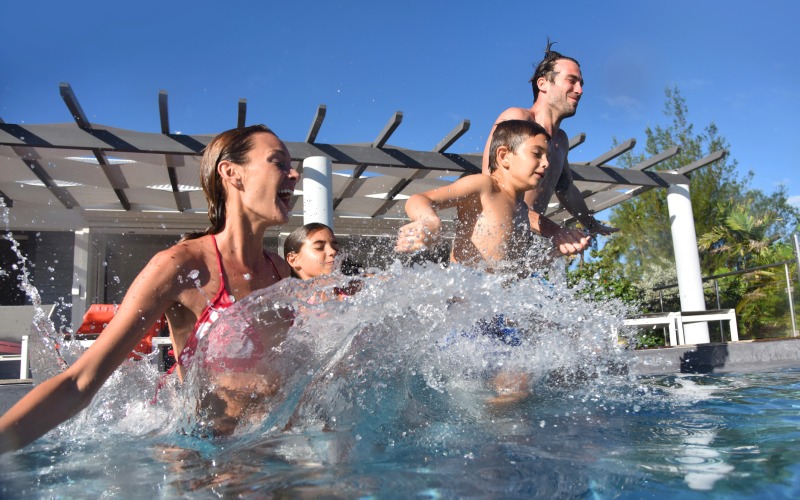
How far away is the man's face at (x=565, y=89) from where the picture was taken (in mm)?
3760

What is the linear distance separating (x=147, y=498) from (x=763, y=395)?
2739mm

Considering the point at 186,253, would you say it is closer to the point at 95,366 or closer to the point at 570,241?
the point at 95,366

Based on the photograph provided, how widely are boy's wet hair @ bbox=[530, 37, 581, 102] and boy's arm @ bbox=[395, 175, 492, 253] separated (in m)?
1.10

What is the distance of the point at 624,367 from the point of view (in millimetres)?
3691

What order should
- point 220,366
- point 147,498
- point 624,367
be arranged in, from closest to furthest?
point 147,498
point 220,366
point 624,367

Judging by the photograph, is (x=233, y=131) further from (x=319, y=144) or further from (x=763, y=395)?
(x=319, y=144)

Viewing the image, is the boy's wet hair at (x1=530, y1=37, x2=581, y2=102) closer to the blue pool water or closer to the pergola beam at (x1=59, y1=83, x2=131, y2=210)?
the blue pool water

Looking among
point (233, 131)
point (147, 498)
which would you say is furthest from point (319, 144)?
point (147, 498)

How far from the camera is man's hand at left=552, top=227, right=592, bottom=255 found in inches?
124

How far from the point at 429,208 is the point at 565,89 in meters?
1.59

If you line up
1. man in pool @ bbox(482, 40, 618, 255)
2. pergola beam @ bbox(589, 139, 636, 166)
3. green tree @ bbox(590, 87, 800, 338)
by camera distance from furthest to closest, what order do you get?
1. green tree @ bbox(590, 87, 800, 338)
2. pergola beam @ bbox(589, 139, 636, 166)
3. man in pool @ bbox(482, 40, 618, 255)

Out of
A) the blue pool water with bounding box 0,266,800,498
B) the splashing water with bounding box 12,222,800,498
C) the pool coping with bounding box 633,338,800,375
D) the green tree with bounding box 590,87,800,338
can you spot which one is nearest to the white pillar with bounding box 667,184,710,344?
the pool coping with bounding box 633,338,800,375

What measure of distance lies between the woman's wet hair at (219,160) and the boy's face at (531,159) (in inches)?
58.6

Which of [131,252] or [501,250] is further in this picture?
[131,252]
